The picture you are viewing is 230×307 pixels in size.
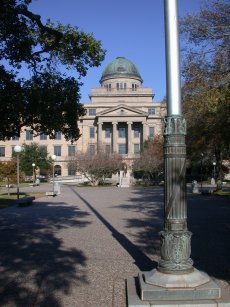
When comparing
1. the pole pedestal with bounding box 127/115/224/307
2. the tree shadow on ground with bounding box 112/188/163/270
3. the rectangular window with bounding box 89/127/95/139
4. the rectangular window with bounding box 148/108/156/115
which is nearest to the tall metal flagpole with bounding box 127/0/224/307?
the pole pedestal with bounding box 127/115/224/307

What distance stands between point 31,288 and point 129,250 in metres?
3.34

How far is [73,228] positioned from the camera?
1355 centimetres

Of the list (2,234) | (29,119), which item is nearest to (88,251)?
(2,234)

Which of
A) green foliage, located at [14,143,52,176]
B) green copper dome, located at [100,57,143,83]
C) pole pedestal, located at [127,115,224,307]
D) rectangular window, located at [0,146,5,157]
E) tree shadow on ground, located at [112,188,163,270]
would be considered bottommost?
tree shadow on ground, located at [112,188,163,270]

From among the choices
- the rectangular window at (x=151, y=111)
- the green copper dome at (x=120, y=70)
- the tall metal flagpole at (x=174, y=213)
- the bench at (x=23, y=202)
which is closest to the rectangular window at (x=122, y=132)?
the rectangular window at (x=151, y=111)

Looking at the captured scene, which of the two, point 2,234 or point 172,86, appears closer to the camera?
point 172,86

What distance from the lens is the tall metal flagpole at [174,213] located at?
583 centimetres

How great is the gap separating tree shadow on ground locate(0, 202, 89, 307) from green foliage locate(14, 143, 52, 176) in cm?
6884

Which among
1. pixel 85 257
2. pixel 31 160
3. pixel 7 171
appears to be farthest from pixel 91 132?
pixel 85 257

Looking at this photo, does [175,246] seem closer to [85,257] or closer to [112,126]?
[85,257]

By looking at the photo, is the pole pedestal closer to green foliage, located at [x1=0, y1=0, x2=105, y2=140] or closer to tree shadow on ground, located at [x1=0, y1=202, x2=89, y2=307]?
tree shadow on ground, located at [x1=0, y1=202, x2=89, y2=307]

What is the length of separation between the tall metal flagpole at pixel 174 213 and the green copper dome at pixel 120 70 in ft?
374

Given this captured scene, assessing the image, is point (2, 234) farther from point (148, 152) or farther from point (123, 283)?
point (148, 152)

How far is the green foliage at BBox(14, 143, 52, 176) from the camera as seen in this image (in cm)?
8144
